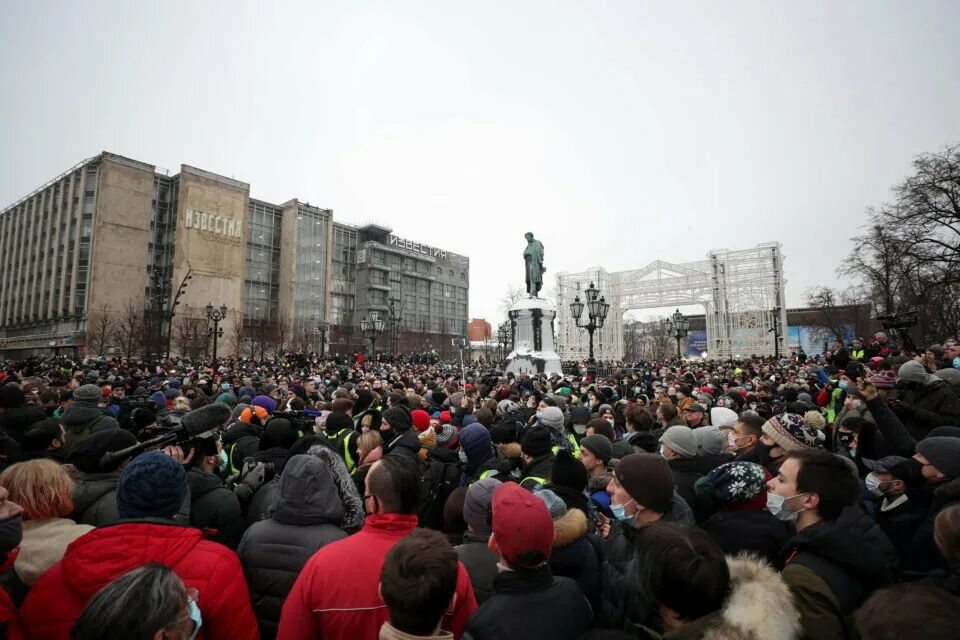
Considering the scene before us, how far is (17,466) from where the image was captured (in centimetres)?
263

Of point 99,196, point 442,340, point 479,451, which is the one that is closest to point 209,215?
point 99,196

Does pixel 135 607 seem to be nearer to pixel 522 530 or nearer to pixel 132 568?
pixel 132 568

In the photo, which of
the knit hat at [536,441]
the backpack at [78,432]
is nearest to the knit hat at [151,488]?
the knit hat at [536,441]

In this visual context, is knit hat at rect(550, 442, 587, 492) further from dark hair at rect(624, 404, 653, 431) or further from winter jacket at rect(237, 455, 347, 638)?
dark hair at rect(624, 404, 653, 431)

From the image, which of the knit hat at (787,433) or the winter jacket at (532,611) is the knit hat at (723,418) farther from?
the winter jacket at (532,611)

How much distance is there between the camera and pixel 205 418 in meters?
3.29

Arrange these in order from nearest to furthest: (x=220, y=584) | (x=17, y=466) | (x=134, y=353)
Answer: (x=220, y=584)
(x=17, y=466)
(x=134, y=353)

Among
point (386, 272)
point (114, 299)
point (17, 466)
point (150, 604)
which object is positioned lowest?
point (150, 604)

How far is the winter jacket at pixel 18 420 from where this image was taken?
17.1ft

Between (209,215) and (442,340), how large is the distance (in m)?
38.1

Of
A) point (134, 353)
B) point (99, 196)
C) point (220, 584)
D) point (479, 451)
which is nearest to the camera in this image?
point (220, 584)

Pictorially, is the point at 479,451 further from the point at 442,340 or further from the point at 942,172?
the point at 442,340

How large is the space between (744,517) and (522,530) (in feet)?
5.10

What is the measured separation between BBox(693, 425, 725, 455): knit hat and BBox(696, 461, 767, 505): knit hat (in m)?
1.19
